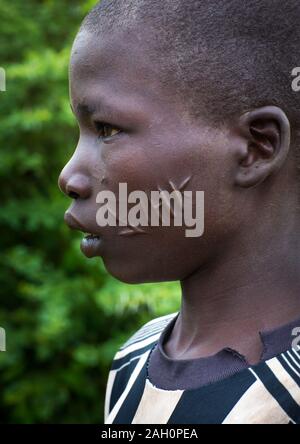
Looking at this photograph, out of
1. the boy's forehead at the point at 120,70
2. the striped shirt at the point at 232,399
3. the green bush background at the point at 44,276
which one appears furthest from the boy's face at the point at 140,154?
the green bush background at the point at 44,276

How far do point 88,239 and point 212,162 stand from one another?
331 mm

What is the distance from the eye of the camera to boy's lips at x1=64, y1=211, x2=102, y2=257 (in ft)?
5.29

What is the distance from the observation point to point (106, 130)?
1.56 metres

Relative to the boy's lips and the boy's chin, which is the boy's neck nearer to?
the boy's chin

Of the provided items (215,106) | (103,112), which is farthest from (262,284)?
(103,112)

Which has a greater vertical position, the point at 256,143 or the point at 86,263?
the point at 256,143

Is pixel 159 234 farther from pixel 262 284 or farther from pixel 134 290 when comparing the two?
pixel 134 290

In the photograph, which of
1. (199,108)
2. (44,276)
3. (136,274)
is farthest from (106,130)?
(44,276)

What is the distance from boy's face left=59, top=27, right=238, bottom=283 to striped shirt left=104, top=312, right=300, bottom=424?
25cm

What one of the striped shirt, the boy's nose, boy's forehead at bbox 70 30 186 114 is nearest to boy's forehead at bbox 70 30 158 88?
boy's forehead at bbox 70 30 186 114

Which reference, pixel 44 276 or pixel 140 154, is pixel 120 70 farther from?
pixel 44 276

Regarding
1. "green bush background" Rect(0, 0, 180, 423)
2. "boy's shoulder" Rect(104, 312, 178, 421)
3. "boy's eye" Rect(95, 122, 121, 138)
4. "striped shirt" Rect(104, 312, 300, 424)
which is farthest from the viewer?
"green bush background" Rect(0, 0, 180, 423)

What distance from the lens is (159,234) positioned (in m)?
1.57

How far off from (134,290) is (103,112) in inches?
84.7
